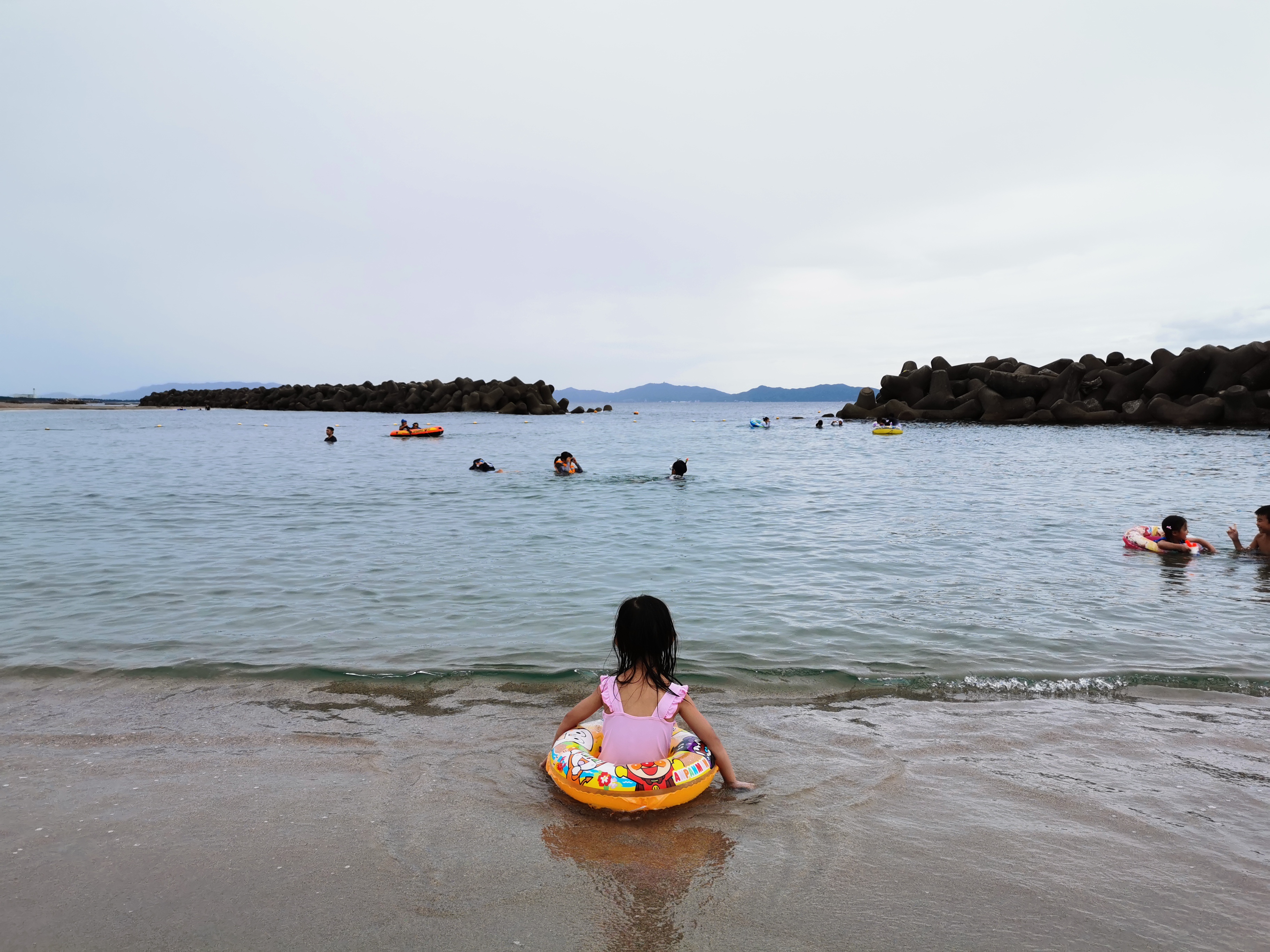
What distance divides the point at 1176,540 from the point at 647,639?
37.2 feet

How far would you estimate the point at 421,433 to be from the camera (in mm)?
48094

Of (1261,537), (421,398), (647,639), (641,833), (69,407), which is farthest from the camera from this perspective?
(69,407)

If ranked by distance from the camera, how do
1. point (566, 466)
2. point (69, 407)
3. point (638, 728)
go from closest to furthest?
1. point (638, 728)
2. point (566, 466)
3. point (69, 407)

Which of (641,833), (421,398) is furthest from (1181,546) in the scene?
(421,398)

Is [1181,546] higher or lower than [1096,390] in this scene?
lower

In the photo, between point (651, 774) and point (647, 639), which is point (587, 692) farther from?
point (647, 639)

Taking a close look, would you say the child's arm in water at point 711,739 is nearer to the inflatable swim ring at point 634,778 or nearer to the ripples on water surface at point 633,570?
the inflatable swim ring at point 634,778

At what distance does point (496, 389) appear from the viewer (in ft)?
313

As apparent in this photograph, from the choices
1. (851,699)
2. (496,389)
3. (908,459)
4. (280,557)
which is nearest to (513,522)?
(280,557)

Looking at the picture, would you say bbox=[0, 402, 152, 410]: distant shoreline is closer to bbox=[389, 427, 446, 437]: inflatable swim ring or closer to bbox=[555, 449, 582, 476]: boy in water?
bbox=[389, 427, 446, 437]: inflatable swim ring

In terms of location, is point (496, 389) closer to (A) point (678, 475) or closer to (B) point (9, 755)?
(A) point (678, 475)


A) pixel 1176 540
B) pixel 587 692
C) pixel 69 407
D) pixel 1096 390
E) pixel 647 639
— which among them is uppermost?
pixel 1096 390

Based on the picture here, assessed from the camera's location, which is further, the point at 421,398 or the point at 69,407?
the point at 69,407

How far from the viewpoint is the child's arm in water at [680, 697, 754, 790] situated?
4883 mm
